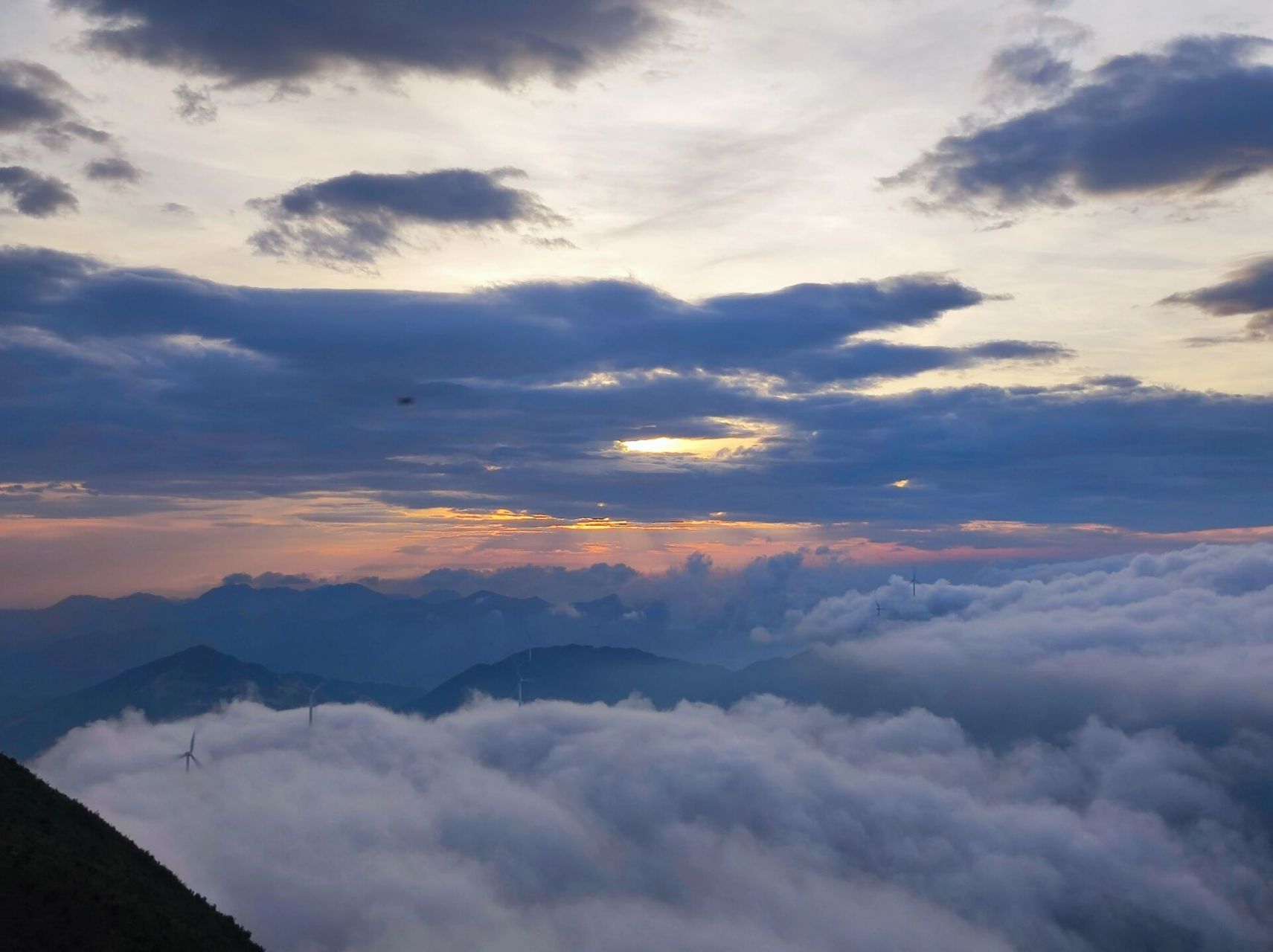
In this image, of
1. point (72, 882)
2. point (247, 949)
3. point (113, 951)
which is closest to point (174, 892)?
point (247, 949)

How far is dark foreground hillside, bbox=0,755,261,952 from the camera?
304ft

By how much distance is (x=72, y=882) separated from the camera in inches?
4028

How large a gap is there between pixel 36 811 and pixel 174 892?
23.3 meters

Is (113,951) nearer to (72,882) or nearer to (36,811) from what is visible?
(72,882)

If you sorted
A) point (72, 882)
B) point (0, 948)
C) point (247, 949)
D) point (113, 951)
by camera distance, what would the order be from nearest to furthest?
point (0, 948), point (113, 951), point (72, 882), point (247, 949)

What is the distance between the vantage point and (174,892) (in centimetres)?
13688

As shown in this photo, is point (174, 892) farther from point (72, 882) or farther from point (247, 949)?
point (72, 882)

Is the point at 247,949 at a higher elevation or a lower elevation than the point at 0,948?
lower

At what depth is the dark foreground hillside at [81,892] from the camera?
304 feet

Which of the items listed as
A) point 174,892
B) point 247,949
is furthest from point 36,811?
point 247,949

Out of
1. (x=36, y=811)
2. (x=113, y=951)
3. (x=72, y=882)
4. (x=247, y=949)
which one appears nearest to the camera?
(x=113, y=951)

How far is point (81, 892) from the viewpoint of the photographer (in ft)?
330

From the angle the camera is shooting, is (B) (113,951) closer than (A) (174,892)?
Yes

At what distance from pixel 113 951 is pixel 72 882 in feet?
46.3
